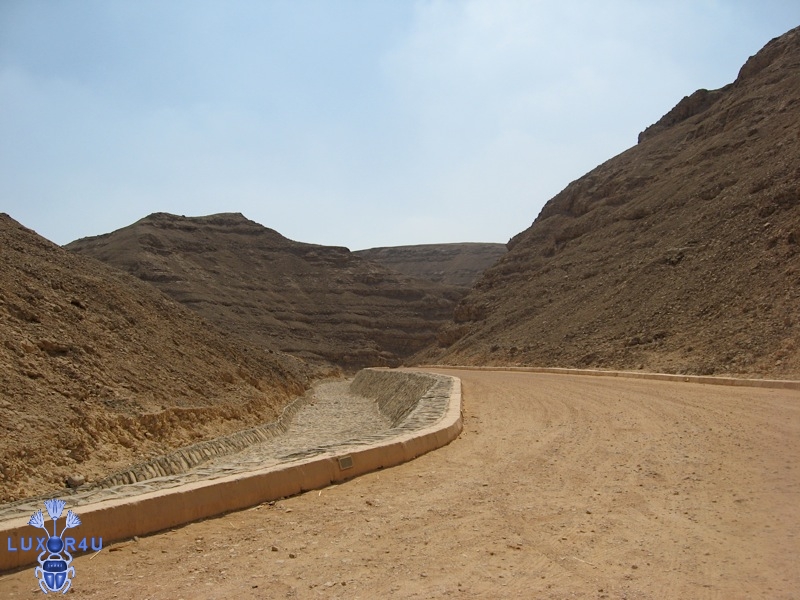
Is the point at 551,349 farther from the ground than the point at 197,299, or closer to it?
closer to it

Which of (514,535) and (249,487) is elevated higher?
(249,487)

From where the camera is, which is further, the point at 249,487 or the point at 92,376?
the point at 92,376

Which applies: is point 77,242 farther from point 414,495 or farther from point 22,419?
point 414,495

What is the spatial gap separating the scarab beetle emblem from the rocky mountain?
4628 inches

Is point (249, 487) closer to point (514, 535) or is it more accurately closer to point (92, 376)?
point (514, 535)

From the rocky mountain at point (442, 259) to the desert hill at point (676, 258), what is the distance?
195 feet

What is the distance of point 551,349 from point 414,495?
30363mm

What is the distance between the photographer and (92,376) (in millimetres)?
14555

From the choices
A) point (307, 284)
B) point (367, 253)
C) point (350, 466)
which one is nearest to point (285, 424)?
point (350, 466)

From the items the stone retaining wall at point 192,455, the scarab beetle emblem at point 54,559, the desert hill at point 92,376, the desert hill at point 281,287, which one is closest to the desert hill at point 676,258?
the stone retaining wall at point 192,455

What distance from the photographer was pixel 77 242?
83.4m

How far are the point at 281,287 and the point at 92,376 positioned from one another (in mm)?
64120

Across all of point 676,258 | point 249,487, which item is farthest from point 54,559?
point 676,258

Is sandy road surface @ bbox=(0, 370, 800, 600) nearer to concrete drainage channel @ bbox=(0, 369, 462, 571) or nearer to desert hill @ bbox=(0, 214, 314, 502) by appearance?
concrete drainage channel @ bbox=(0, 369, 462, 571)
